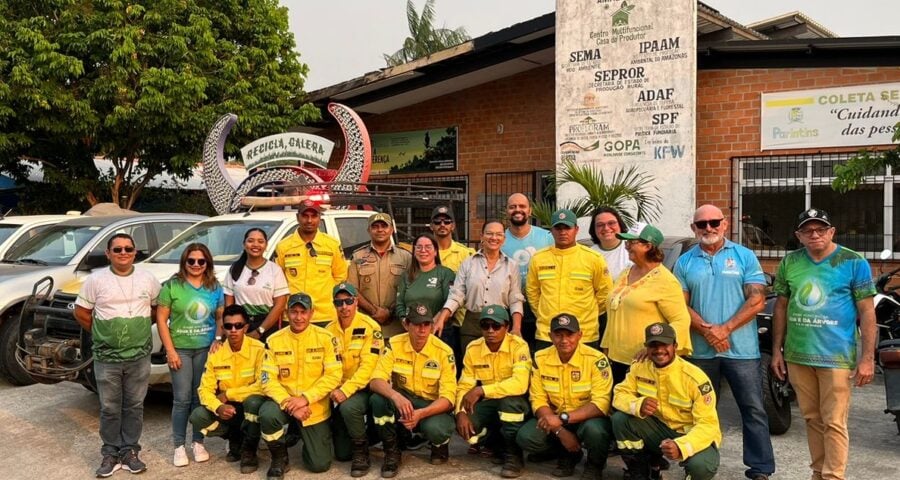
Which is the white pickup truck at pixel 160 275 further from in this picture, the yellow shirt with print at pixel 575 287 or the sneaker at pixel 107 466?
the yellow shirt with print at pixel 575 287

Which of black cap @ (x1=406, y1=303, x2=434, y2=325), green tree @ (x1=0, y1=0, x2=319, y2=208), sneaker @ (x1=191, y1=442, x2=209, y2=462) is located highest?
green tree @ (x1=0, y1=0, x2=319, y2=208)

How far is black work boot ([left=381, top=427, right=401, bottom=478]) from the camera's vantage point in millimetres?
4922

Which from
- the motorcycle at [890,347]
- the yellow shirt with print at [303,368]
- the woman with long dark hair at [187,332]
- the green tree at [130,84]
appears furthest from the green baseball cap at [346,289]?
the green tree at [130,84]

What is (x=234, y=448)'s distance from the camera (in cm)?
527

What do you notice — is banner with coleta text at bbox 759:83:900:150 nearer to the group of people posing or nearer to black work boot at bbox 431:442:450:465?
the group of people posing

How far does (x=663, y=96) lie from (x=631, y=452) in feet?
22.9

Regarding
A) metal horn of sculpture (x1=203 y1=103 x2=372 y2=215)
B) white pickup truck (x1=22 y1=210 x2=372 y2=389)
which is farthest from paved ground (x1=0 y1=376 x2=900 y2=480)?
metal horn of sculpture (x1=203 y1=103 x2=372 y2=215)

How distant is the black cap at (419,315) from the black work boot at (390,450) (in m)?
0.74

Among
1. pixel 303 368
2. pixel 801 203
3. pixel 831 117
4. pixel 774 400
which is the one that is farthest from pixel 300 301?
pixel 831 117

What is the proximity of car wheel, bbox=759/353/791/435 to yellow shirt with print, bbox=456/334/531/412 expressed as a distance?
186 cm

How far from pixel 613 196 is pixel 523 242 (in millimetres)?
2974

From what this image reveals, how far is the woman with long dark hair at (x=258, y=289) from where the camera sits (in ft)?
17.7

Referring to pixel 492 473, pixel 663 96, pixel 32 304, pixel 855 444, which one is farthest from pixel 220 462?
pixel 663 96

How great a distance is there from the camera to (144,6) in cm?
1373
